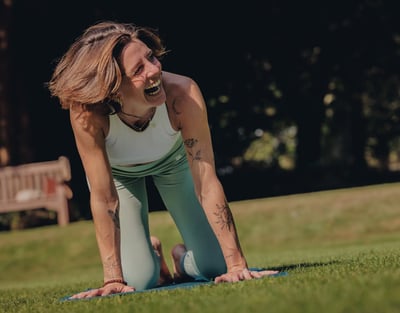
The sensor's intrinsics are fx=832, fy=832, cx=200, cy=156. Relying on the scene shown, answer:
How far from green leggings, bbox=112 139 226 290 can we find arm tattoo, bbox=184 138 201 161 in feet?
2.23

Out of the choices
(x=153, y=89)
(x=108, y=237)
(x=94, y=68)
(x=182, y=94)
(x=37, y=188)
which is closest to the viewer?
(x=94, y=68)

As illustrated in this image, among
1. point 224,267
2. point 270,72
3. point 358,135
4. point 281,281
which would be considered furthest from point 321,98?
point 281,281

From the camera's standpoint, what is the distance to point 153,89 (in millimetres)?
5371

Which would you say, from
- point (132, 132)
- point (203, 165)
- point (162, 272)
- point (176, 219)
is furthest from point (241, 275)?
point (162, 272)

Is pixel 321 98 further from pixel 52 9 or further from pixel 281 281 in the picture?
pixel 281 281

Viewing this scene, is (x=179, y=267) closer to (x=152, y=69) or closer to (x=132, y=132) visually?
(x=132, y=132)

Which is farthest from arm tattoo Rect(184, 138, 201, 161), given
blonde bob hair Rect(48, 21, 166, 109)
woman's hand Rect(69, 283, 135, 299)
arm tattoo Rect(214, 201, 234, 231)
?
woman's hand Rect(69, 283, 135, 299)

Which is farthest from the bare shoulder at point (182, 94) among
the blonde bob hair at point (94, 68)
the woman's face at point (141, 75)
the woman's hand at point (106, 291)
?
the woman's hand at point (106, 291)

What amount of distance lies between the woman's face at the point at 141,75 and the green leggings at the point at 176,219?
1064mm

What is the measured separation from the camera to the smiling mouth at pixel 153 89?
Result: 530 centimetres

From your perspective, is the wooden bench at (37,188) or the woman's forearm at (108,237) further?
the wooden bench at (37,188)

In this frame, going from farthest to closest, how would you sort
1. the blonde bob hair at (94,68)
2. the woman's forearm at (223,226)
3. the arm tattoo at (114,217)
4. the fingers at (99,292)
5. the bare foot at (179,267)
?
the bare foot at (179,267), the arm tattoo at (114,217), the woman's forearm at (223,226), the fingers at (99,292), the blonde bob hair at (94,68)

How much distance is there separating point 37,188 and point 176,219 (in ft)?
35.5

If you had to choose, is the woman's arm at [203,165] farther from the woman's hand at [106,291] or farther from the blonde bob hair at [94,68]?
the woman's hand at [106,291]
